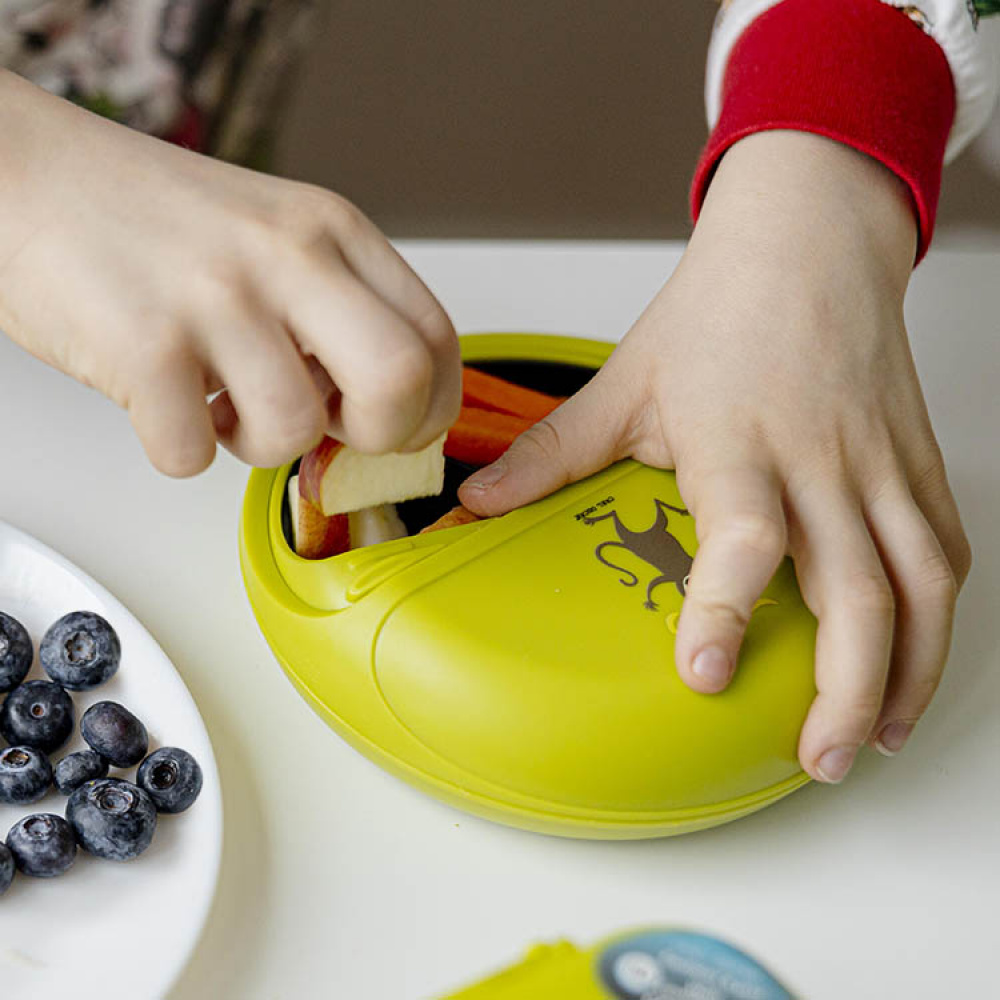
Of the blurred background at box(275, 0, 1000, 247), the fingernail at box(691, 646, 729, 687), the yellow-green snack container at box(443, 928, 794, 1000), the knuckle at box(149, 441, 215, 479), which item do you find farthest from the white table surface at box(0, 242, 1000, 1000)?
the blurred background at box(275, 0, 1000, 247)

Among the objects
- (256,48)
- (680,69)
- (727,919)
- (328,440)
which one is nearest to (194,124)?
(256,48)

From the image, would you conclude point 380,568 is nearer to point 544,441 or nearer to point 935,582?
point 544,441

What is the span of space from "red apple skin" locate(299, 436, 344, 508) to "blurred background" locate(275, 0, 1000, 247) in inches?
57.7

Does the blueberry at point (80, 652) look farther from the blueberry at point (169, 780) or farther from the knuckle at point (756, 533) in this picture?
the knuckle at point (756, 533)

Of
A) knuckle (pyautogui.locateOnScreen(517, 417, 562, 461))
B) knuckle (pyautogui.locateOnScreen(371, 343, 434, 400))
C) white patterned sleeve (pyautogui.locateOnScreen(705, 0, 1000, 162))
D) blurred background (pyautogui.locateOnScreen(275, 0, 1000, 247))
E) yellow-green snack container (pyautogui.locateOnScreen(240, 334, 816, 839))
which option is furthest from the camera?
blurred background (pyautogui.locateOnScreen(275, 0, 1000, 247))

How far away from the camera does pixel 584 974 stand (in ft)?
1.73

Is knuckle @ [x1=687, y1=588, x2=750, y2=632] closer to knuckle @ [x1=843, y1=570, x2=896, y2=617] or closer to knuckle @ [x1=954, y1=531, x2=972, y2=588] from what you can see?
knuckle @ [x1=843, y1=570, x2=896, y2=617]

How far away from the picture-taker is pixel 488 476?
25.0 inches

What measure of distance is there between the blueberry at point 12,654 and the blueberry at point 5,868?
10 cm

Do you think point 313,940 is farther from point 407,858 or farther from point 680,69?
point 680,69

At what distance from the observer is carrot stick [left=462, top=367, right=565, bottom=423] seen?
2.35ft

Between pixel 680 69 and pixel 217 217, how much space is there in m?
1.71

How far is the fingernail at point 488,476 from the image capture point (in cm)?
63

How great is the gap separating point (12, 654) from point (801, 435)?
435mm
